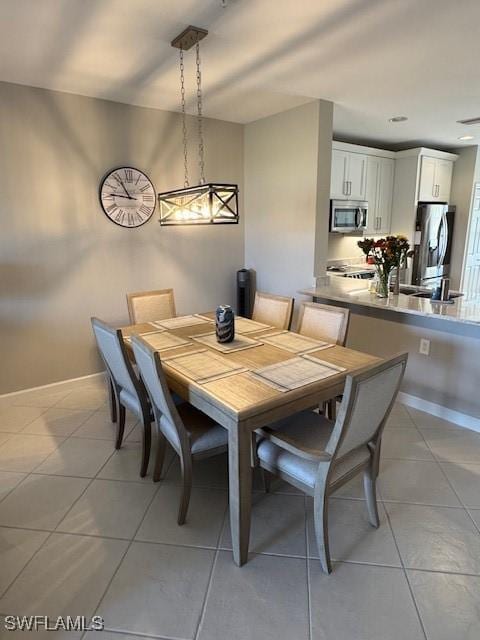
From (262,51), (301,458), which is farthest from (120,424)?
(262,51)

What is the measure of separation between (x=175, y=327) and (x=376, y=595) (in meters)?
2.05

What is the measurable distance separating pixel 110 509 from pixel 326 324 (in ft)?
5.79

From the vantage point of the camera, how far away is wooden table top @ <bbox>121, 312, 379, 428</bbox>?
66.1 inches

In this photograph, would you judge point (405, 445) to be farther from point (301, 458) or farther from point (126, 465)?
point (126, 465)

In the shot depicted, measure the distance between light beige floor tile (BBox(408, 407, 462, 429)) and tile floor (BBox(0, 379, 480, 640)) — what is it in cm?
25

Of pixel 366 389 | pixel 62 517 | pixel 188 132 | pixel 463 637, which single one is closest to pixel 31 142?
pixel 188 132

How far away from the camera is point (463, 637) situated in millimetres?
1444

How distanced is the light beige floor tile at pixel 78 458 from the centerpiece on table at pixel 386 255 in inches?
99.5

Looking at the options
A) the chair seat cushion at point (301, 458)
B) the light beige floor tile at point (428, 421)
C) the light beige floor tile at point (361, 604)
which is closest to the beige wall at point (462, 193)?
the light beige floor tile at point (428, 421)

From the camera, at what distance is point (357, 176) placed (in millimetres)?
4812

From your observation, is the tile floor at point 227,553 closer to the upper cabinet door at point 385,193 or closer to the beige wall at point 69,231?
the beige wall at point 69,231

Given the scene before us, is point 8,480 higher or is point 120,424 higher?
point 120,424

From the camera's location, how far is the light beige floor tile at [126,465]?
93.9 inches

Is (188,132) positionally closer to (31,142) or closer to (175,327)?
(31,142)
